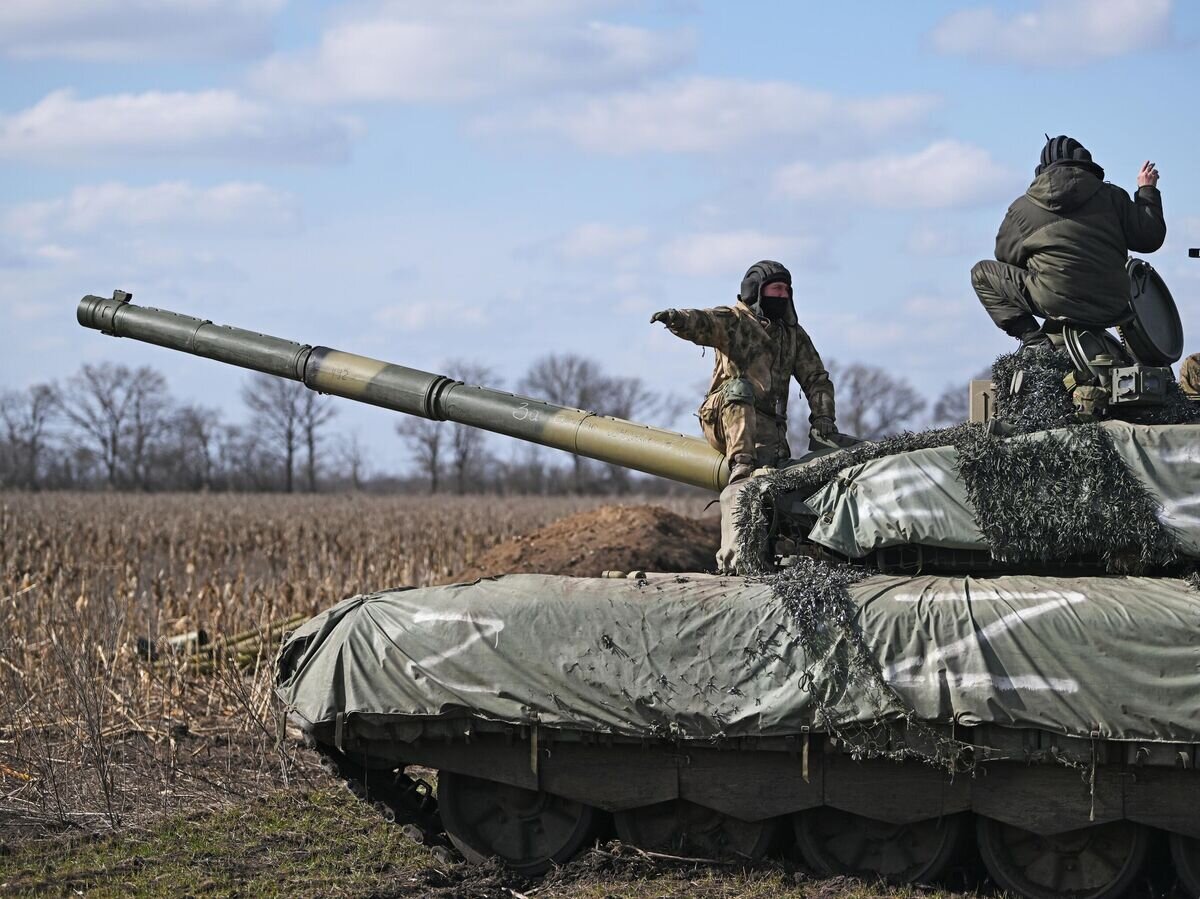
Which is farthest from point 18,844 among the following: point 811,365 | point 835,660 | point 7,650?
point 811,365

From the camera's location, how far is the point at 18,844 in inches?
339

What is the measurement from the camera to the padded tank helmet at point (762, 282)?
9078 millimetres

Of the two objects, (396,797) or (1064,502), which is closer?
(1064,502)

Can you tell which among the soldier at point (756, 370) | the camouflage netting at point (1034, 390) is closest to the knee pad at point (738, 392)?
the soldier at point (756, 370)

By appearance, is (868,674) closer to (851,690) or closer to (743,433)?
(851,690)

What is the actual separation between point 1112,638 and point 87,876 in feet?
18.1

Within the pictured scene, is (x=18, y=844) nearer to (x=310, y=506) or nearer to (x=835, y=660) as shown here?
(x=835, y=660)

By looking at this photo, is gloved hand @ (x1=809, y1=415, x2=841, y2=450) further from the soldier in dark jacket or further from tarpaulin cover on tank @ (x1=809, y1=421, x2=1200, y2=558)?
the soldier in dark jacket

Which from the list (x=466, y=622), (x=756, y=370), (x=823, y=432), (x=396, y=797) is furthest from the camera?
(x=823, y=432)

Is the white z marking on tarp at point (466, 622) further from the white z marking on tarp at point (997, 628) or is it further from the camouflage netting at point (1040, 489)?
the white z marking on tarp at point (997, 628)

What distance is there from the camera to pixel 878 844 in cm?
796

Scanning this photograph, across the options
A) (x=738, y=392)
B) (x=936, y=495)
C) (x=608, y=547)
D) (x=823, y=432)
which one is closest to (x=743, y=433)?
(x=738, y=392)

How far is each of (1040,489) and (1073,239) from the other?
152cm

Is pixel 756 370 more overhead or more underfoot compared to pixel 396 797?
more overhead
